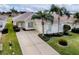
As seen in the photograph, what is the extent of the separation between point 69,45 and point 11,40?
18.1 inches

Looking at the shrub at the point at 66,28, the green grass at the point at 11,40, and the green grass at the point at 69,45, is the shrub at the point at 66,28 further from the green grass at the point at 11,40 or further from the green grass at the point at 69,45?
the green grass at the point at 11,40

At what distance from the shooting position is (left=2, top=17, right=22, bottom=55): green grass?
2.07 meters

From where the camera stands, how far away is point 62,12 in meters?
2.07

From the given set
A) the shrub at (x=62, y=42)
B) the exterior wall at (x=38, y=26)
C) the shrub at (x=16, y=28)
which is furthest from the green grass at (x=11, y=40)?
the shrub at (x=62, y=42)

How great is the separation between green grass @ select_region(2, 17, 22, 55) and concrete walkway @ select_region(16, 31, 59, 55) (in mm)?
33

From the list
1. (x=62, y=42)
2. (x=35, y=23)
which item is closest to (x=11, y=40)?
(x=35, y=23)

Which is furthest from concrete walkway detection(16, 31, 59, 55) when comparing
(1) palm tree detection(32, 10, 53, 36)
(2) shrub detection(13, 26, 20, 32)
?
(1) palm tree detection(32, 10, 53, 36)

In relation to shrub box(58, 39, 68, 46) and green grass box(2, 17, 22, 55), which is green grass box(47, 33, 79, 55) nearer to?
shrub box(58, 39, 68, 46)

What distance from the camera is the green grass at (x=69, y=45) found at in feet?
6.73

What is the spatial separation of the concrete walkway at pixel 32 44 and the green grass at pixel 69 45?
0.04 metres

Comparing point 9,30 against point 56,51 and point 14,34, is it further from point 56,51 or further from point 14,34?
point 56,51

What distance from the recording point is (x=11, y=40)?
207 centimetres

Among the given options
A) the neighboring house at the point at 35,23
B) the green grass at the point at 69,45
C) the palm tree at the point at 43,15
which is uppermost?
the palm tree at the point at 43,15
